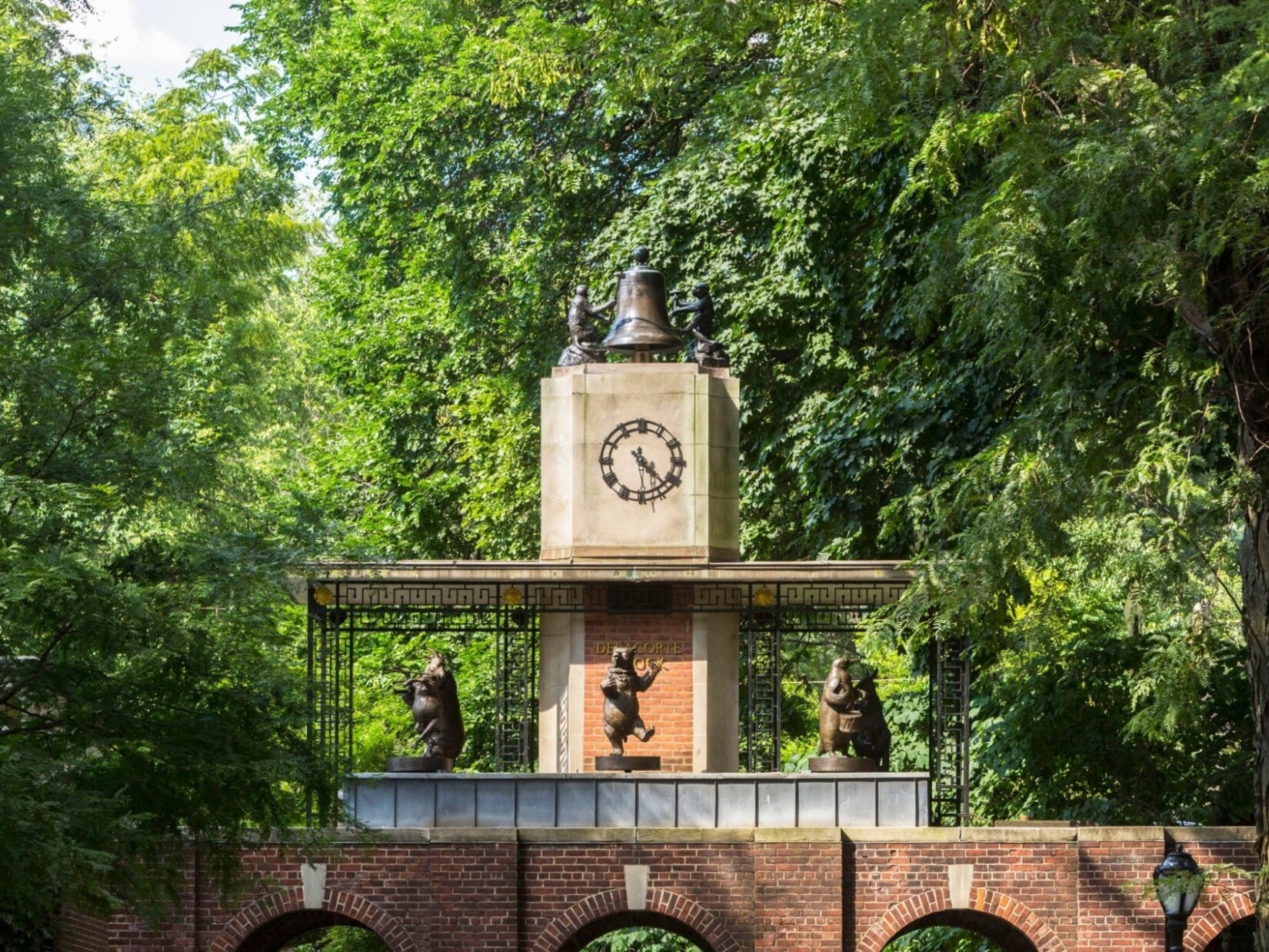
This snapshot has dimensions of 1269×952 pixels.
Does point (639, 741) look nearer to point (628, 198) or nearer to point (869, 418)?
point (869, 418)

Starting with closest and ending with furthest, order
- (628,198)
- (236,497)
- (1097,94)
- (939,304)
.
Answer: (1097,94), (939,304), (236,497), (628,198)

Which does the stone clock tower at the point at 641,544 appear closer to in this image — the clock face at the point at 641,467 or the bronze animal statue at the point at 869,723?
the clock face at the point at 641,467

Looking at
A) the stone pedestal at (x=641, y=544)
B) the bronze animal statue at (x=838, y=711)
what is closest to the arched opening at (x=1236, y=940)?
the bronze animal statue at (x=838, y=711)

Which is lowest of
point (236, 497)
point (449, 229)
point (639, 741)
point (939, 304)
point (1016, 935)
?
point (1016, 935)

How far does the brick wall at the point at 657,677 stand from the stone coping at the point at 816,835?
1.15 metres

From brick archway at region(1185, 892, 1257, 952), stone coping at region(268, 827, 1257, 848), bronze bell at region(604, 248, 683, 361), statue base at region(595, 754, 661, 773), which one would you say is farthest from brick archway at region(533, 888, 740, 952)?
bronze bell at region(604, 248, 683, 361)

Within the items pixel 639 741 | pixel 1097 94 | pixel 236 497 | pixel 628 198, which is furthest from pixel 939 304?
pixel 628 198

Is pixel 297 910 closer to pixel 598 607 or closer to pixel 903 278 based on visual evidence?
pixel 598 607

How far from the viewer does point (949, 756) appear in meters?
23.9

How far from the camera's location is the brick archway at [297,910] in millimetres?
19688

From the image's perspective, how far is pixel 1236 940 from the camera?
884 inches

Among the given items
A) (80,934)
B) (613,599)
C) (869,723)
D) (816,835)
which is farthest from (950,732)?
(80,934)

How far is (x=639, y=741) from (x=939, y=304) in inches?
182

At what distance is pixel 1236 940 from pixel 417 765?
8.10m
